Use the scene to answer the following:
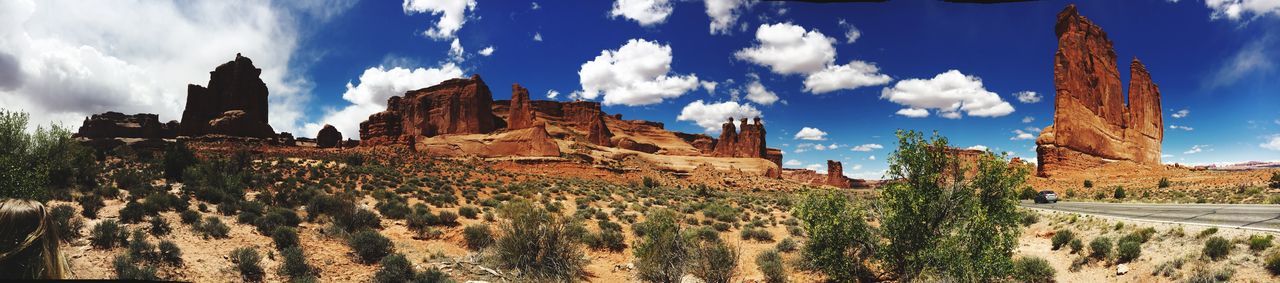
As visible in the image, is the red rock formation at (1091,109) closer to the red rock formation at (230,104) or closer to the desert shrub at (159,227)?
the desert shrub at (159,227)

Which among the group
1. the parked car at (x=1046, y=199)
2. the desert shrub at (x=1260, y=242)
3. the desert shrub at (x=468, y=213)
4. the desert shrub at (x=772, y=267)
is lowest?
the desert shrub at (x=772, y=267)

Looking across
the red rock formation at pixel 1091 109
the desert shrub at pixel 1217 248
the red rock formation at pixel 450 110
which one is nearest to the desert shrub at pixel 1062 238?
the desert shrub at pixel 1217 248

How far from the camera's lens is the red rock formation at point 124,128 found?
7219 cm

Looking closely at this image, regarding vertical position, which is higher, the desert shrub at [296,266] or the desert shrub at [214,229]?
the desert shrub at [214,229]

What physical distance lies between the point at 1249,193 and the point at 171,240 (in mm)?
45871

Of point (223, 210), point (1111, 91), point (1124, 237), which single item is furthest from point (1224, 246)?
point (1111, 91)

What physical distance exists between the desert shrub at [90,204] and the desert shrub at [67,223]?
359 millimetres

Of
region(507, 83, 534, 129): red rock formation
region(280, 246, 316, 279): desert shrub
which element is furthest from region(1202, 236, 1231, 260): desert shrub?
region(507, 83, 534, 129): red rock formation

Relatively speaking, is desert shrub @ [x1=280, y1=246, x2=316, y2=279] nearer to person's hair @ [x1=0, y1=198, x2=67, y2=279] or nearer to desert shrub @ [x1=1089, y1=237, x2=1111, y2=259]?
person's hair @ [x1=0, y1=198, x2=67, y2=279]

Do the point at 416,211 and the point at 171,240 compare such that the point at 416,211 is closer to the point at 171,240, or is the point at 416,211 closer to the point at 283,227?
the point at 283,227

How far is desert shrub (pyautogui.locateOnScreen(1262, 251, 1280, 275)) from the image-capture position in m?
10.0

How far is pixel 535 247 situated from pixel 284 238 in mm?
6614

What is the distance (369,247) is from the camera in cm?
1401

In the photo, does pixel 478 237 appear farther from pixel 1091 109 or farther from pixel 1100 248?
pixel 1091 109
